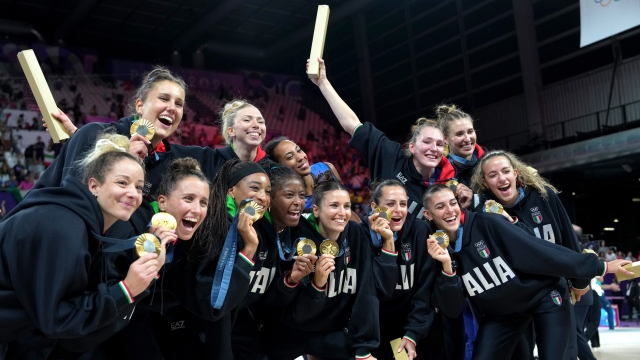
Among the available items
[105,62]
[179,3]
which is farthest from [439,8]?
[105,62]

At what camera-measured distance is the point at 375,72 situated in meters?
24.3

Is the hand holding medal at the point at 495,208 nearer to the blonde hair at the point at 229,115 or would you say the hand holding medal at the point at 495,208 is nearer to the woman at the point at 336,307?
the woman at the point at 336,307

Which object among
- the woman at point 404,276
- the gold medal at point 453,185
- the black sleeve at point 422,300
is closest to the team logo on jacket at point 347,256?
the woman at point 404,276

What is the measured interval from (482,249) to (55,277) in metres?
3.02

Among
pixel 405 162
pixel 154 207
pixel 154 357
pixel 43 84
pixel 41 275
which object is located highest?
pixel 43 84

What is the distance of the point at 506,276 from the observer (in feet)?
13.7

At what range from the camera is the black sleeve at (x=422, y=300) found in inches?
166

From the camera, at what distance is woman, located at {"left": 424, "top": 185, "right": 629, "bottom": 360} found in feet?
13.5

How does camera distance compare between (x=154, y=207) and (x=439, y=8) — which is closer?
(x=154, y=207)

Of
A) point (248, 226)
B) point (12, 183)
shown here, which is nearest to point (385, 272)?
point (248, 226)

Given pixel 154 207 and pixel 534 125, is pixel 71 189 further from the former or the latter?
pixel 534 125

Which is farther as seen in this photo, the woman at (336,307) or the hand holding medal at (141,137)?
the woman at (336,307)

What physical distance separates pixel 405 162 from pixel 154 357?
2.80 metres

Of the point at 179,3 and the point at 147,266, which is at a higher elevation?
the point at 179,3
